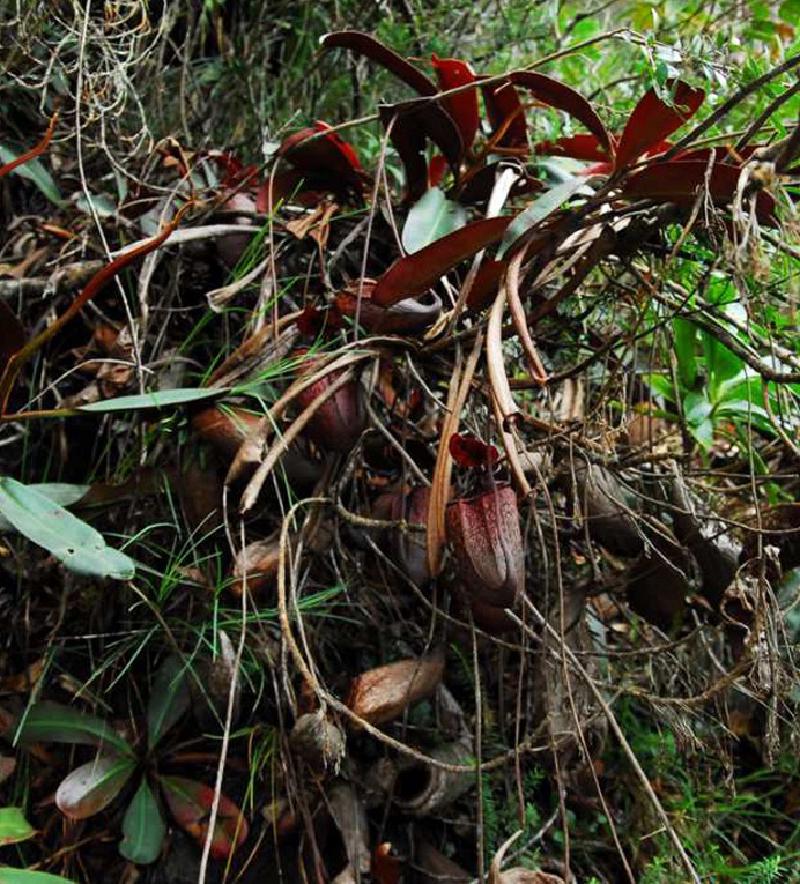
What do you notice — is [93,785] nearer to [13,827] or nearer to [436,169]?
[13,827]

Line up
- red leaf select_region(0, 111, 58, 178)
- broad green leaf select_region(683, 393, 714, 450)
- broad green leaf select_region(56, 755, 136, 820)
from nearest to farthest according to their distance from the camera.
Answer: red leaf select_region(0, 111, 58, 178), broad green leaf select_region(56, 755, 136, 820), broad green leaf select_region(683, 393, 714, 450)

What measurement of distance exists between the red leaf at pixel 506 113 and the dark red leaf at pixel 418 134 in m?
0.06

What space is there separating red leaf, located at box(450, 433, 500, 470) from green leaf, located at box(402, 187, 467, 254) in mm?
325

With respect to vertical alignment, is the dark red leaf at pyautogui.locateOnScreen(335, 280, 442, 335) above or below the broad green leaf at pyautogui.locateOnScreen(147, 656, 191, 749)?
above

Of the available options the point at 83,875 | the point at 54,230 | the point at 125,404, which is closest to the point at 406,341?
the point at 125,404

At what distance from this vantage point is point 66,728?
936 mm

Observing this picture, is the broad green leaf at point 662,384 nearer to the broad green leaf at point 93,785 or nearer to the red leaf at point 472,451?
the red leaf at point 472,451

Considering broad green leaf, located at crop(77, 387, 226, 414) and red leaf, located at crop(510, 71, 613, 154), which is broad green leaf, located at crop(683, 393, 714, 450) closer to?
red leaf, located at crop(510, 71, 613, 154)

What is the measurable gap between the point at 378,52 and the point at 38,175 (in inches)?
21.3

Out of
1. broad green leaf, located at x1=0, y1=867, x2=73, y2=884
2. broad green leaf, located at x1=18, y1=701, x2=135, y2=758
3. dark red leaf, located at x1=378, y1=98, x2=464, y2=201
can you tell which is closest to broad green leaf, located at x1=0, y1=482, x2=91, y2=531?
broad green leaf, located at x1=18, y1=701, x2=135, y2=758

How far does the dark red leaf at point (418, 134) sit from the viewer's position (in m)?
0.98

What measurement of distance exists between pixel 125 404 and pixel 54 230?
17.7 inches

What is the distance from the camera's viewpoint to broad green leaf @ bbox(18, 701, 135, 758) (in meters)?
0.93

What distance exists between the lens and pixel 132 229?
1.16 meters
